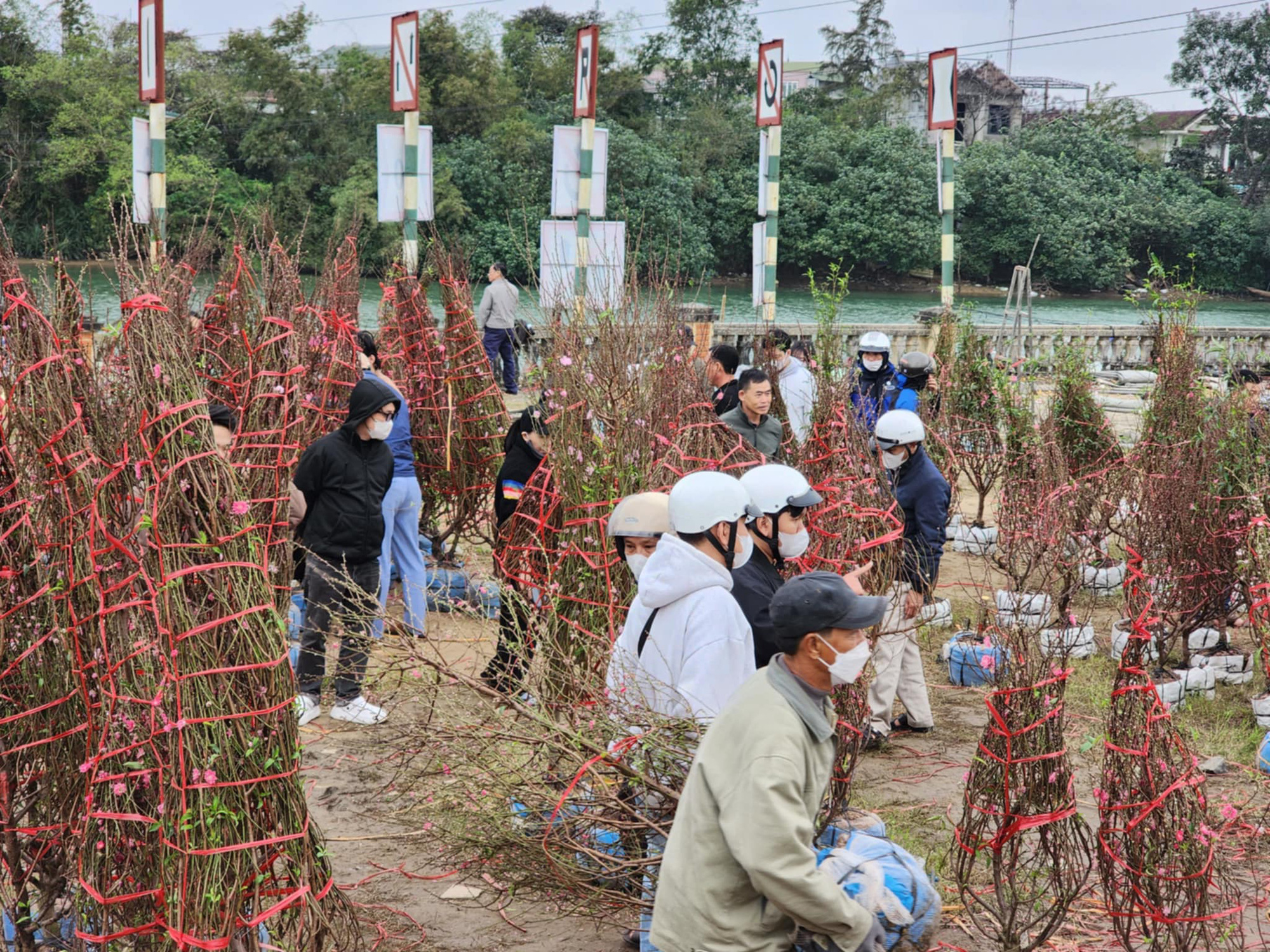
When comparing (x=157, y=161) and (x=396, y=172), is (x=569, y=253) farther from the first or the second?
(x=157, y=161)

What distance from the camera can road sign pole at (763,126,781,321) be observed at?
567 inches

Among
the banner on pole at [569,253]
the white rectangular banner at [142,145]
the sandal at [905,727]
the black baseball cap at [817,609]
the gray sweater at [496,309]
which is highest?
the white rectangular banner at [142,145]

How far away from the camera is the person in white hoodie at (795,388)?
761cm

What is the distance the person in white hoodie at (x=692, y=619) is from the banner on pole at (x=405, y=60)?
32.9ft

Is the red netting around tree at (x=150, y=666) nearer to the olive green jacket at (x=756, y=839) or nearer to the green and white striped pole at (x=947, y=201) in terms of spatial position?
the olive green jacket at (x=756, y=839)

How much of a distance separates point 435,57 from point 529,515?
28.3 metres

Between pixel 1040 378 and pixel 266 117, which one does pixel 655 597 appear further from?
pixel 266 117

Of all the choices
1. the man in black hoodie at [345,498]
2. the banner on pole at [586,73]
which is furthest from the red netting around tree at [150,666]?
the banner on pole at [586,73]

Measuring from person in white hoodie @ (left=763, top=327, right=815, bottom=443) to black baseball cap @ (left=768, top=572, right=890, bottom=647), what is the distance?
483 centimetres

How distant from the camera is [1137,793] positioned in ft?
11.4

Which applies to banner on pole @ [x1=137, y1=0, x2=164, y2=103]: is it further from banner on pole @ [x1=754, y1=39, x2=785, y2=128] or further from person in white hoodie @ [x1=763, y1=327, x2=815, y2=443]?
person in white hoodie @ [x1=763, y1=327, x2=815, y2=443]

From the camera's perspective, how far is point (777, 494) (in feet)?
13.2

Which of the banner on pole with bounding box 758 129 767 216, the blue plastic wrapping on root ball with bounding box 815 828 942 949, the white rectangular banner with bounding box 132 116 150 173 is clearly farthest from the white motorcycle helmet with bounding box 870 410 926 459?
the banner on pole with bounding box 758 129 767 216

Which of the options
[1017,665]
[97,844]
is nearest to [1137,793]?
[1017,665]
